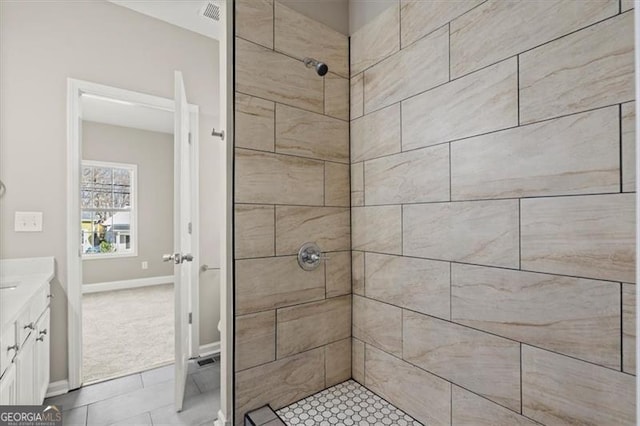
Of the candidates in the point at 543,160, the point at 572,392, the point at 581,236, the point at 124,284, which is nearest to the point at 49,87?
the point at 543,160

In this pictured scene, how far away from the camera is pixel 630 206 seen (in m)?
0.87

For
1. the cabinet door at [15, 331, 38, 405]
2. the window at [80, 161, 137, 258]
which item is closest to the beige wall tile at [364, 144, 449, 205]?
the cabinet door at [15, 331, 38, 405]

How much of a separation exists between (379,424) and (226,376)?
722 mm

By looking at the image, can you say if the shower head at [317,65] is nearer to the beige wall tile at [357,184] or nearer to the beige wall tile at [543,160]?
the beige wall tile at [357,184]

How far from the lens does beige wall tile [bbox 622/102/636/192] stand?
864 millimetres

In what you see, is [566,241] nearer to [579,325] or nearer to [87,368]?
[579,325]

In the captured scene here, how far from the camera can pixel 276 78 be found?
157 cm

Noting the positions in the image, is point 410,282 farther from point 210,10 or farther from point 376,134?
point 210,10

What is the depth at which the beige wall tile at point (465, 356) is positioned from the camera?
1.13 meters

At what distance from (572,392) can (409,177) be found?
95 cm

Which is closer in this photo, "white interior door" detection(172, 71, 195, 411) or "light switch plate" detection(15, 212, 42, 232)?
"white interior door" detection(172, 71, 195, 411)

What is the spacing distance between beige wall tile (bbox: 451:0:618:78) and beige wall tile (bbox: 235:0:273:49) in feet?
2.81

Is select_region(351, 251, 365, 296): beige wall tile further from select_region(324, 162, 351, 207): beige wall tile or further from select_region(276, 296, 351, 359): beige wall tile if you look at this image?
select_region(324, 162, 351, 207): beige wall tile

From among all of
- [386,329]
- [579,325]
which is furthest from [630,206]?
[386,329]
